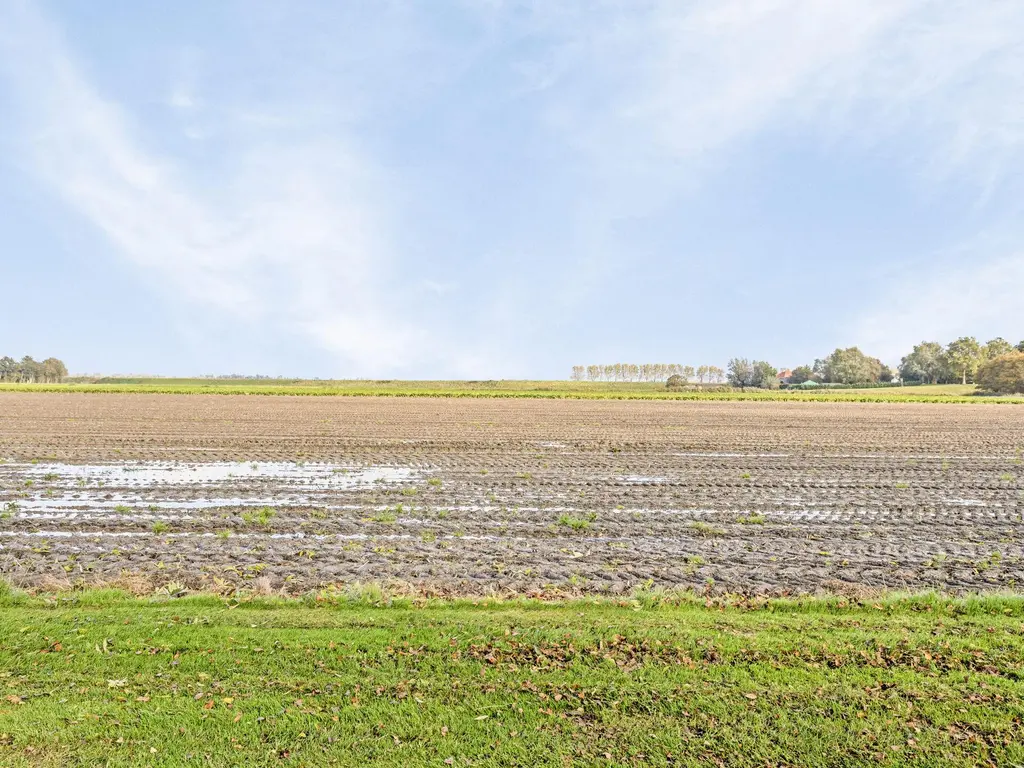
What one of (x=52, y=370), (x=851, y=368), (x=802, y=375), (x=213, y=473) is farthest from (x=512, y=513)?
(x=52, y=370)

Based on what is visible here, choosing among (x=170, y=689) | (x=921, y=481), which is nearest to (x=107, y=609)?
(x=170, y=689)

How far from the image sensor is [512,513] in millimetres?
12641

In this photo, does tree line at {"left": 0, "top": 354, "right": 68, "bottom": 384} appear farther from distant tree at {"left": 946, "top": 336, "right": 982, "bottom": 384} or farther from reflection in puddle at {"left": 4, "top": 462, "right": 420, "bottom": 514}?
distant tree at {"left": 946, "top": 336, "right": 982, "bottom": 384}

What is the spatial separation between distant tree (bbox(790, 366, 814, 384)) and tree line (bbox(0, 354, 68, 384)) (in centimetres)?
19298

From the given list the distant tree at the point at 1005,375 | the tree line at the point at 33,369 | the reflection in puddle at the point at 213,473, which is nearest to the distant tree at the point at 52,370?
the tree line at the point at 33,369

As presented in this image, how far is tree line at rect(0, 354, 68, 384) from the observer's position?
159 m

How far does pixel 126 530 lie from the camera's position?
10.9 metres

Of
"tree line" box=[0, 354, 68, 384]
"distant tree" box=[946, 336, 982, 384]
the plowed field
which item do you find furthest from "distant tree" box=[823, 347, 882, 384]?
"tree line" box=[0, 354, 68, 384]

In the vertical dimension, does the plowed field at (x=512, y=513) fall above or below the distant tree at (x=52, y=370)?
below

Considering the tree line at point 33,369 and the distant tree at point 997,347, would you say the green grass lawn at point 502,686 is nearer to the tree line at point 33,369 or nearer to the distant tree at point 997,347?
the distant tree at point 997,347

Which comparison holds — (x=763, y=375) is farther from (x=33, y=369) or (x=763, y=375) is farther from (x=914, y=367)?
(x=33, y=369)

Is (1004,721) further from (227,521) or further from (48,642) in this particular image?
(227,521)

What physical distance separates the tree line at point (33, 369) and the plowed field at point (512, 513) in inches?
6489

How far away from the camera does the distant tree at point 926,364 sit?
135750 mm
